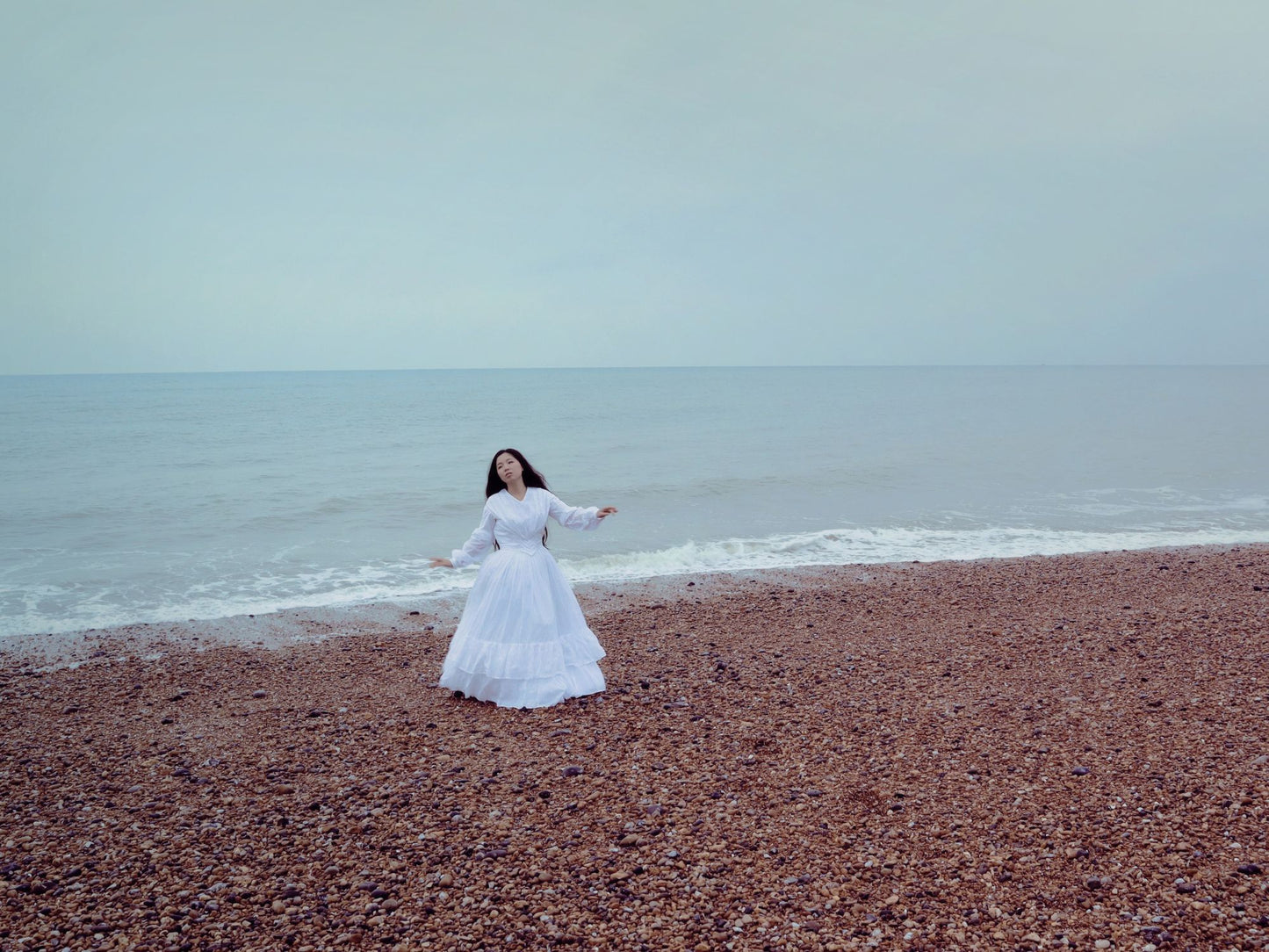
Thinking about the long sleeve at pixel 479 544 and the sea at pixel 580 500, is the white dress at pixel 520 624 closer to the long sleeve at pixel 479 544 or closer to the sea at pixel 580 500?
the long sleeve at pixel 479 544

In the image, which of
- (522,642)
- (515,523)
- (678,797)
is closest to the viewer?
(678,797)

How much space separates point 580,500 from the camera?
66.4ft

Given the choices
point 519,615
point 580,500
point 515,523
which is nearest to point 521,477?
point 515,523

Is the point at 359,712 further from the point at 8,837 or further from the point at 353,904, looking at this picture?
the point at 353,904

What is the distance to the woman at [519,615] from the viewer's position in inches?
267

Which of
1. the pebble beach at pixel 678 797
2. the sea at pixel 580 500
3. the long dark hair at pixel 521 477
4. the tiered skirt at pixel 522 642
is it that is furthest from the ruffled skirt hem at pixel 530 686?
the sea at pixel 580 500

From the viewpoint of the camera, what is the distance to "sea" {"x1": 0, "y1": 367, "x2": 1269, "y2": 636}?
1306 cm

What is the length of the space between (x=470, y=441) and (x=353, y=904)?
3250 cm

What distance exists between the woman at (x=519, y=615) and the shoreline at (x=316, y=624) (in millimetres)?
3113

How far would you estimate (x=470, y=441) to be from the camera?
3572cm

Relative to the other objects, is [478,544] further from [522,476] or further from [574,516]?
[574,516]

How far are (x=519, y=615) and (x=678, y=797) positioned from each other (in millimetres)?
2458

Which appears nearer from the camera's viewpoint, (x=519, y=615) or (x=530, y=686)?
(x=530, y=686)

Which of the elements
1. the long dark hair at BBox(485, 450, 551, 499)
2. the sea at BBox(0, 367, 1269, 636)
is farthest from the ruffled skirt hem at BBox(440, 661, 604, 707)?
the sea at BBox(0, 367, 1269, 636)
